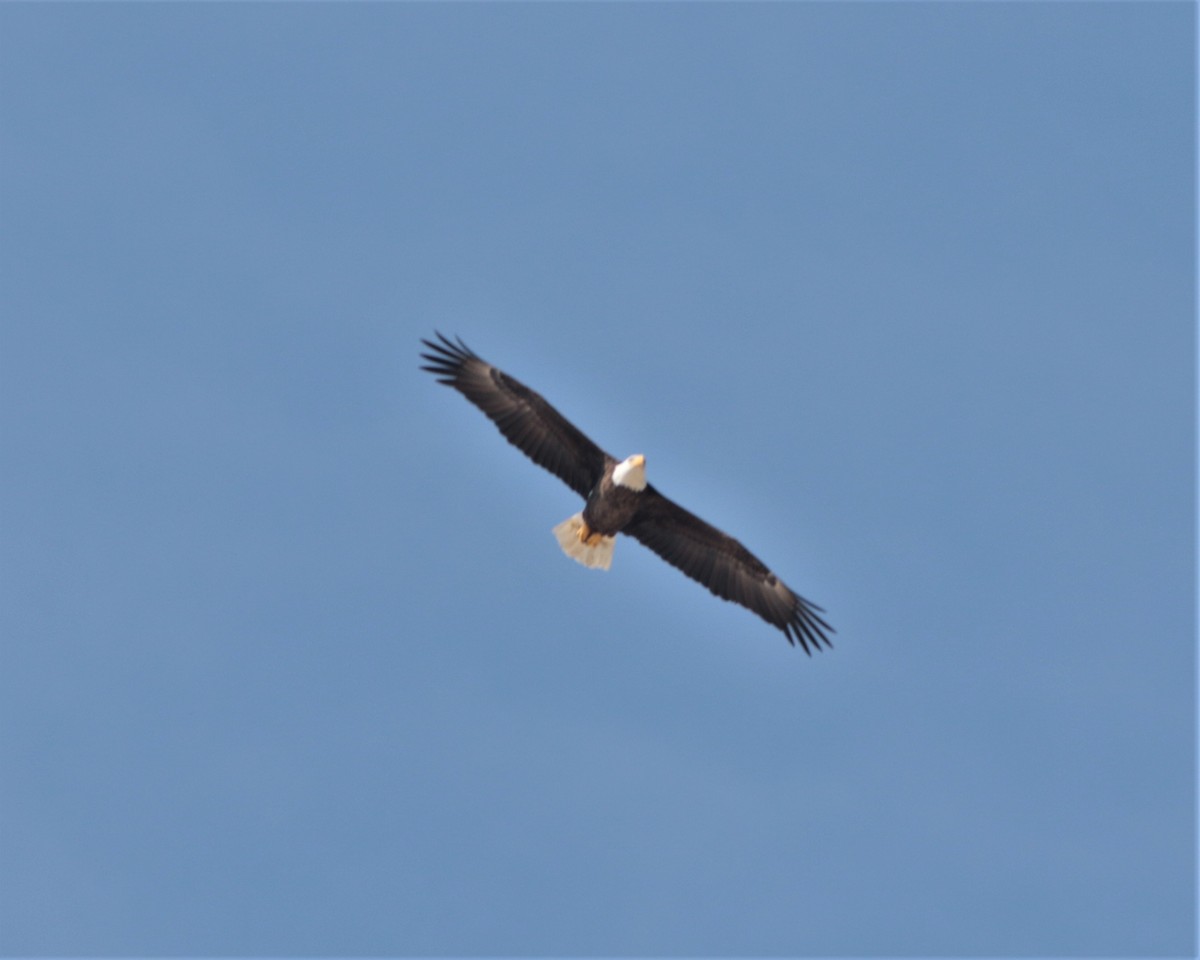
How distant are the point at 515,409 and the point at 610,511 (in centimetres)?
159

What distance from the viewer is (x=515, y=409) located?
3131 centimetres

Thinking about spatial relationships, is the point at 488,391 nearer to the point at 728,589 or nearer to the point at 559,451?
the point at 559,451

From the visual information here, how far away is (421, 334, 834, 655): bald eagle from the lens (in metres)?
31.2

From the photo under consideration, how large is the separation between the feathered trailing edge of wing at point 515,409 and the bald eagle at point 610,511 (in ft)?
0.04

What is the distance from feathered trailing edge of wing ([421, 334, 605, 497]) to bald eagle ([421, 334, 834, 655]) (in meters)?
0.01

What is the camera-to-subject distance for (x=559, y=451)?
→ 31484 mm

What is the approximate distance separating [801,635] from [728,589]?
1028 mm

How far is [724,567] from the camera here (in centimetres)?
3231

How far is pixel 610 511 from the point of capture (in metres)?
31.6

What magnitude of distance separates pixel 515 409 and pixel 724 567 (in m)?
3.16

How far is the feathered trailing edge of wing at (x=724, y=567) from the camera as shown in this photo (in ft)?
105

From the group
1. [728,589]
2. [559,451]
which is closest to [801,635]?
[728,589]

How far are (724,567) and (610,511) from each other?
1.66 m

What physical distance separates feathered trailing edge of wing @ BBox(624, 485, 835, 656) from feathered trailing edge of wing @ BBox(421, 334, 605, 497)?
112 centimetres
